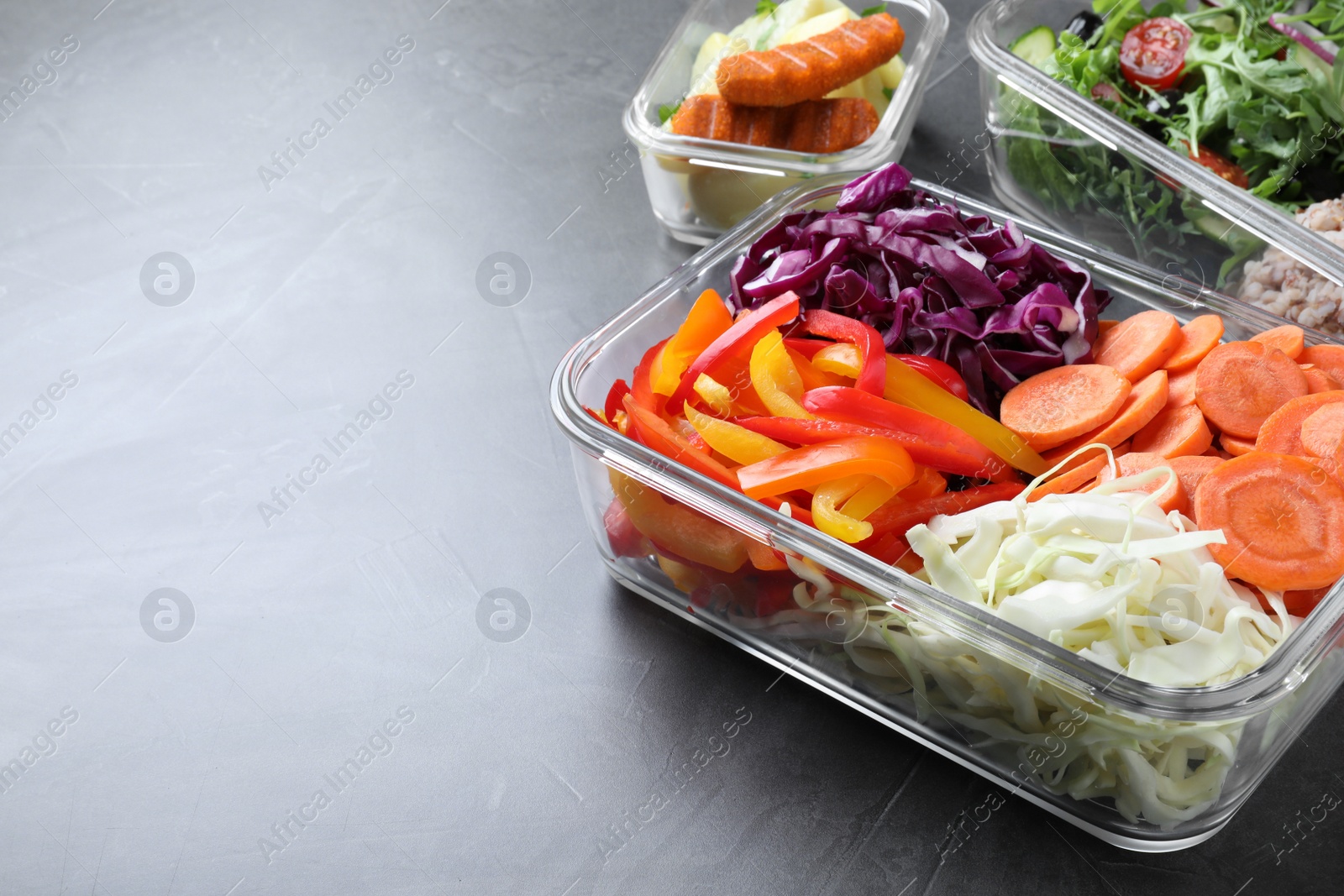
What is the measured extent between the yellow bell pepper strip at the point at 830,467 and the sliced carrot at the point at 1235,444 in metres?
0.45

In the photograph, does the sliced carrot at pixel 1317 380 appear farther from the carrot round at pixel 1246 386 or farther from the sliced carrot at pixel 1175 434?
the sliced carrot at pixel 1175 434

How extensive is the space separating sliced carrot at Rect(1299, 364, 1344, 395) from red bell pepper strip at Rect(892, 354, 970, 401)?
44 centimetres

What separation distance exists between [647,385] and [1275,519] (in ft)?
2.61

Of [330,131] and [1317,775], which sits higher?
[330,131]

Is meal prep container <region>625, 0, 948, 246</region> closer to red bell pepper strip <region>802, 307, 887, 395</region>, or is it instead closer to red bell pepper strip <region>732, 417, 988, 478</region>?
red bell pepper strip <region>802, 307, 887, 395</region>

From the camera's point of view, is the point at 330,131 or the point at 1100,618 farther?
the point at 330,131

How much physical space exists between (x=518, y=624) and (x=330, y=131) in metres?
1.43

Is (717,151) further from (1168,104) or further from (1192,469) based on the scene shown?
(1192,469)

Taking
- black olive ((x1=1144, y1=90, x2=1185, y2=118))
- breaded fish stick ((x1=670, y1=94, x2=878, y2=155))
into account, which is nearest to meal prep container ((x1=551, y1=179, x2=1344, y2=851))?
breaded fish stick ((x1=670, y1=94, x2=878, y2=155))

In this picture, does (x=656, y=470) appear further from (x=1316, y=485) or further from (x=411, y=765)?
(x=1316, y=485)

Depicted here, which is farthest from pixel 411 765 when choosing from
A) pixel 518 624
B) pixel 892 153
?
pixel 892 153

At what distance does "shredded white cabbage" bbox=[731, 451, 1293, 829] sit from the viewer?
46.8 inches

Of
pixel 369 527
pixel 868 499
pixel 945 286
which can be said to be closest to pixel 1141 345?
pixel 945 286

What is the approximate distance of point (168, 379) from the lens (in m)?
2.04
